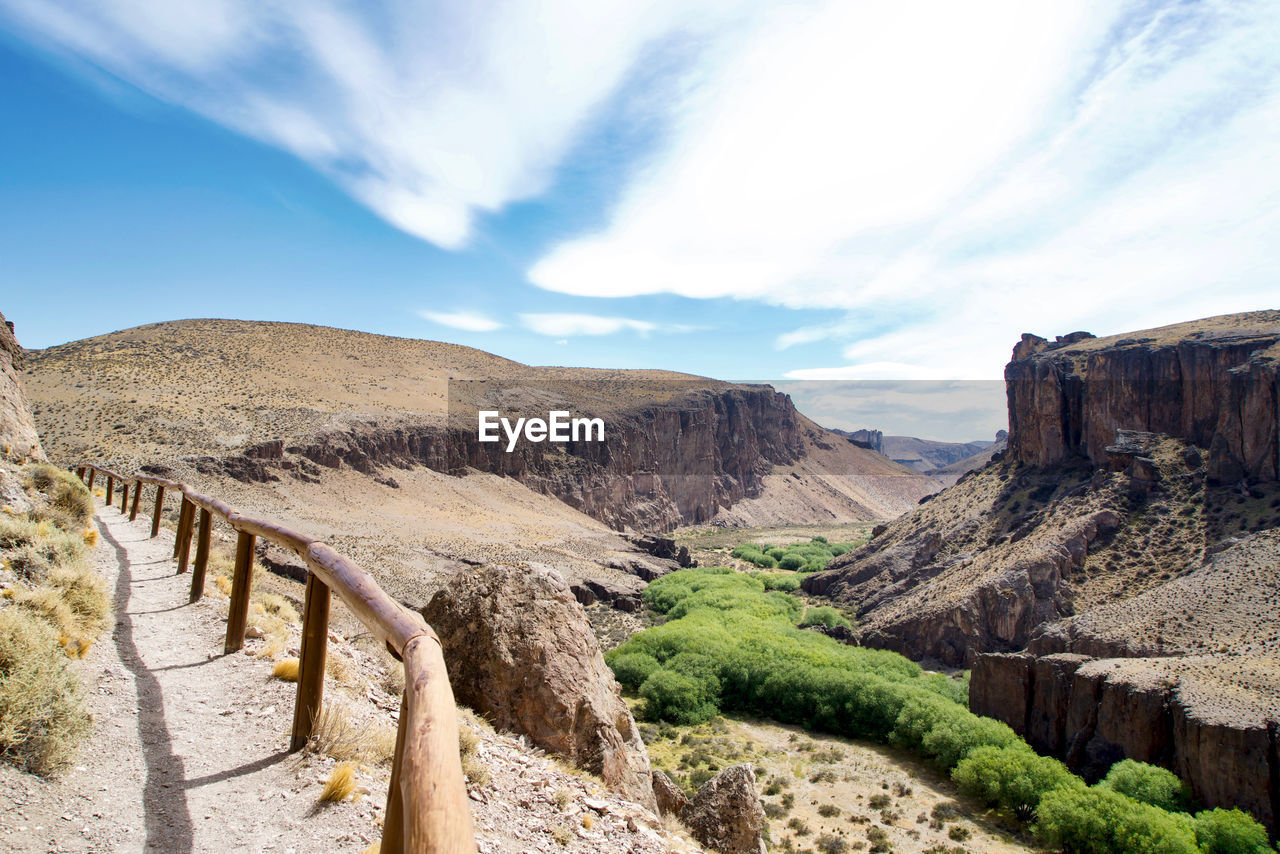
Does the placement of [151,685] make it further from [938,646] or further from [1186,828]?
[938,646]

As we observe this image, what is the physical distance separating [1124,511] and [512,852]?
4932 cm

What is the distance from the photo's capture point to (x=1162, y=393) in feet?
159

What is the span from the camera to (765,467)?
4929 inches

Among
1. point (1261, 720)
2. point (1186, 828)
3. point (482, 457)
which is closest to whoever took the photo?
point (1186, 828)

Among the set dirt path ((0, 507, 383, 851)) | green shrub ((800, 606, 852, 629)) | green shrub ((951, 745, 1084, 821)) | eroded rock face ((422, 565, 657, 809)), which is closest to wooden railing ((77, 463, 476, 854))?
dirt path ((0, 507, 383, 851))

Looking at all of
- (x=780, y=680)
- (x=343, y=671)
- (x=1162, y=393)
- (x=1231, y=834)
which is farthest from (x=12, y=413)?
(x=1162, y=393)

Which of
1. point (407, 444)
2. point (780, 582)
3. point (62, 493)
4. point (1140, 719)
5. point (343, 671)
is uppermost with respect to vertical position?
point (407, 444)

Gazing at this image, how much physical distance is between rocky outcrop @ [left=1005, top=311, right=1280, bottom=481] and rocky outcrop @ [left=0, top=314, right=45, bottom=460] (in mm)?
56318

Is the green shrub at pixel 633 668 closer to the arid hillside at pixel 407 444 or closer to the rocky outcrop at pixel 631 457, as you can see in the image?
the arid hillside at pixel 407 444

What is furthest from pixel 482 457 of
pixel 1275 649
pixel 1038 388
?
pixel 1275 649

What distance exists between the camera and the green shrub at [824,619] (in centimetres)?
4528

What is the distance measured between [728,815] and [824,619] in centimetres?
3881

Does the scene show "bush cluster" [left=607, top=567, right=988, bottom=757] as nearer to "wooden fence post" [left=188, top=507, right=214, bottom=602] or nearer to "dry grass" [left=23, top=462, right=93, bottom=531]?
"dry grass" [left=23, top=462, right=93, bottom=531]

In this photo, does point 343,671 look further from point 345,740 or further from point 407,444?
point 407,444
